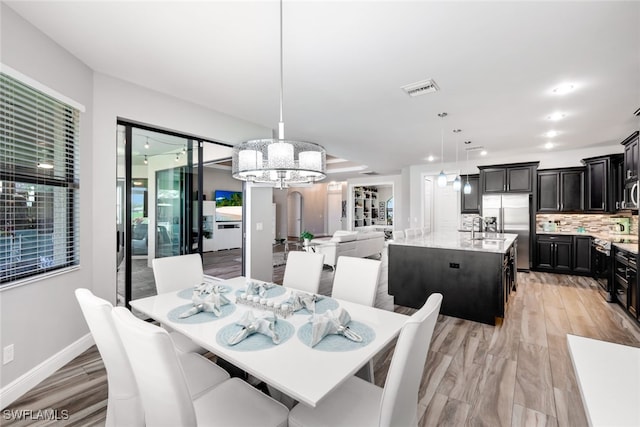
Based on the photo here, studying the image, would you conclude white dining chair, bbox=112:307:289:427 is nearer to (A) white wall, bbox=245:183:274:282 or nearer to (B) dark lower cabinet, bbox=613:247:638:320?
(A) white wall, bbox=245:183:274:282

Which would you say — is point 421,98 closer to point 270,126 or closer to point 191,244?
point 270,126

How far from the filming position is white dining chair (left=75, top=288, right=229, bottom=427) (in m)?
1.29

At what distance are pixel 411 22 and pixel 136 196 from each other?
11.6 feet

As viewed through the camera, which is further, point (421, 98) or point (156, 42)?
point (421, 98)

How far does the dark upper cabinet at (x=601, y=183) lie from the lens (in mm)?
5266

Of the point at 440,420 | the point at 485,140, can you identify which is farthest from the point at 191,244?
the point at 485,140

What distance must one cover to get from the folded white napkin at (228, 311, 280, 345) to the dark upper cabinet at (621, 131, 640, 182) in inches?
177

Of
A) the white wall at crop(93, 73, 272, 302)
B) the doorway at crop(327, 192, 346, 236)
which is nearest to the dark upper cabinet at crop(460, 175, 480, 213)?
the doorway at crop(327, 192, 346, 236)

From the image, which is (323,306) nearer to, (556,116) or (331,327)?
(331,327)

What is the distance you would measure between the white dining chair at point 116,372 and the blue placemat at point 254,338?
260 millimetres

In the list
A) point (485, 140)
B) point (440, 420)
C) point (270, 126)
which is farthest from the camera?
point (485, 140)

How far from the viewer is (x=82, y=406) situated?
1934 millimetres

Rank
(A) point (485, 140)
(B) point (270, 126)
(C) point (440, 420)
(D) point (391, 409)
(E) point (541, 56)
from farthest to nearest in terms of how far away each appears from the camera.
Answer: (A) point (485, 140)
(B) point (270, 126)
(E) point (541, 56)
(C) point (440, 420)
(D) point (391, 409)

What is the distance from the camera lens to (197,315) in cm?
179
